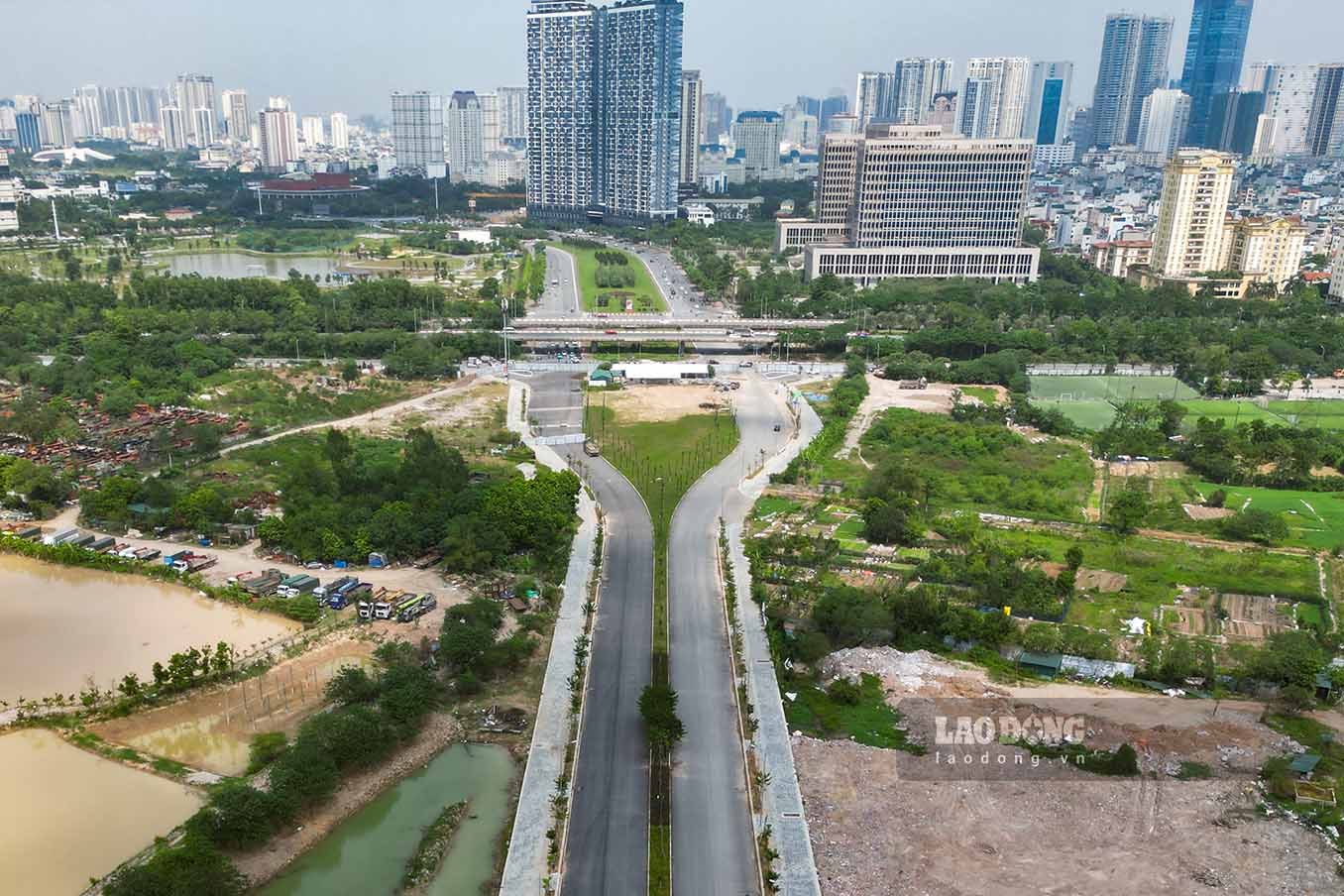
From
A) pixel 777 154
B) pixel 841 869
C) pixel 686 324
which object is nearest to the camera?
pixel 841 869

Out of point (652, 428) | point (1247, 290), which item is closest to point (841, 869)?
point (652, 428)

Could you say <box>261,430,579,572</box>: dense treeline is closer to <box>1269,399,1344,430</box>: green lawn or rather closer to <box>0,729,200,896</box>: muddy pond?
<box>0,729,200,896</box>: muddy pond

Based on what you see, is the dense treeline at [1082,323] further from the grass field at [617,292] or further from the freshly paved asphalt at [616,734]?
the freshly paved asphalt at [616,734]

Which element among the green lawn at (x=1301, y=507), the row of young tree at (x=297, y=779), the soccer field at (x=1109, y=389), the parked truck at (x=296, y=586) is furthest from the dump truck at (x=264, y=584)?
the soccer field at (x=1109, y=389)

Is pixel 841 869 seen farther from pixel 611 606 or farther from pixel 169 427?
pixel 169 427

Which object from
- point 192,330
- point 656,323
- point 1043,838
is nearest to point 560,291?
point 656,323

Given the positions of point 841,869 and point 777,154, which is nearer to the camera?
point 841,869
